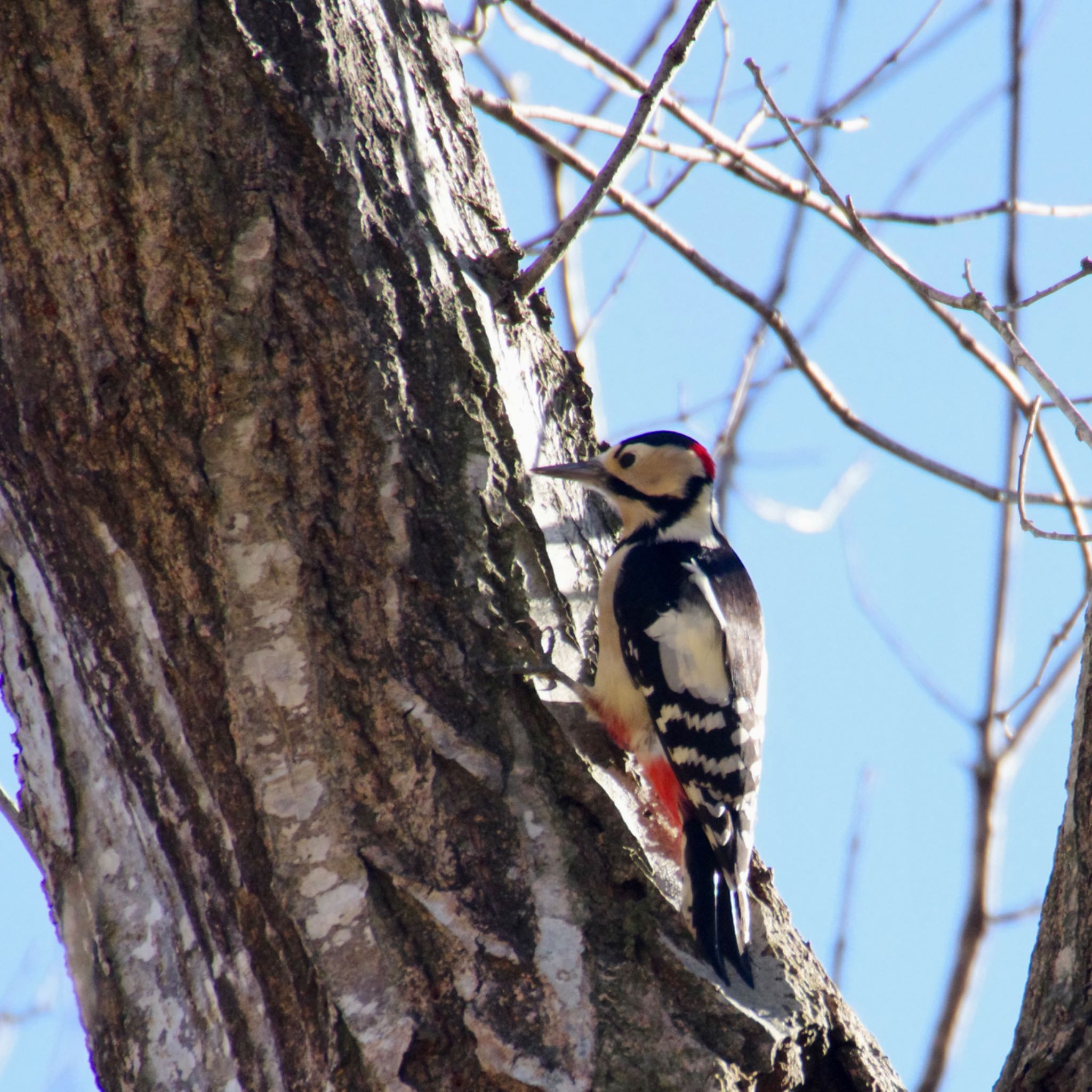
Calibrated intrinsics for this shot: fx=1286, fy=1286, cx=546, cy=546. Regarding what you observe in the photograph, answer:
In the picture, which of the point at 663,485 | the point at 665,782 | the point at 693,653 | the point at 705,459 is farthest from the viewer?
the point at 705,459

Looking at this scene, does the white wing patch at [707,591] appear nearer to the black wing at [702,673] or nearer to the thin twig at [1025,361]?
the black wing at [702,673]

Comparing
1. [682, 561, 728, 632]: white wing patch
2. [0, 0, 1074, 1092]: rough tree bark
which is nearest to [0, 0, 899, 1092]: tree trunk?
[0, 0, 1074, 1092]: rough tree bark

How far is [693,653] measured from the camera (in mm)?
3109

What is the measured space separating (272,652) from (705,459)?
6.98 feet

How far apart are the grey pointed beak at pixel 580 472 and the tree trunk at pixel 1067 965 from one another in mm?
1018

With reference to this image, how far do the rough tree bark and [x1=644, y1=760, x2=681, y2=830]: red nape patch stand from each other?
63cm

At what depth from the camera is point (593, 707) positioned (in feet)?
8.05

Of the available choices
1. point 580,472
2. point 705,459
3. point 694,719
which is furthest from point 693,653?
point 705,459

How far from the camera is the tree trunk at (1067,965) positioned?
1850 mm

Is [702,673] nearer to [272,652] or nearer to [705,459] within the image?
[705,459]

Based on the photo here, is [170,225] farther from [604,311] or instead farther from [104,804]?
[604,311]

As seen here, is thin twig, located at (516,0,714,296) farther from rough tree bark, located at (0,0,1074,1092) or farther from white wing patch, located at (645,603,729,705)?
white wing patch, located at (645,603,729,705)

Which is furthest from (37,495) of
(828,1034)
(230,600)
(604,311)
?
(604,311)

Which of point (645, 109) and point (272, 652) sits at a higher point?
point (645, 109)
